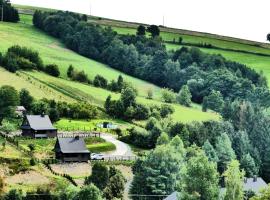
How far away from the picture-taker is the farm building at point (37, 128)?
13900 centimetres

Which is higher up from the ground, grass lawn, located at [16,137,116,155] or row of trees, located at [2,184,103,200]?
row of trees, located at [2,184,103,200]

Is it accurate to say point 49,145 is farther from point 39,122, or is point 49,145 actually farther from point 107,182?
point 107,182

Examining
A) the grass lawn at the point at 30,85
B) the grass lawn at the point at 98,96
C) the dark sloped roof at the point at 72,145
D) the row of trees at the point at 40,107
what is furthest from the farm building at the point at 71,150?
the grass lawn at the point at 98,96

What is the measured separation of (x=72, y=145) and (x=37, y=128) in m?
13.3

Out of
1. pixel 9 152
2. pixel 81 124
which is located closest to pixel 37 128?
pixel 81 124

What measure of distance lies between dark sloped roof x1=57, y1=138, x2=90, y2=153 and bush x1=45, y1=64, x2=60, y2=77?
65.6 metres

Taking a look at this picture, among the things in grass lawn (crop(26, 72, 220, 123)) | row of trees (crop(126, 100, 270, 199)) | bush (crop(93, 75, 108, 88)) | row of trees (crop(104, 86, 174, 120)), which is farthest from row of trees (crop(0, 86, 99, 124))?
bush (crop(93, 75, 108, 88))

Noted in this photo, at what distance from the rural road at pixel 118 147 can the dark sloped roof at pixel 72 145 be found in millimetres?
8220

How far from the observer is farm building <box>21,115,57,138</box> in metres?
139

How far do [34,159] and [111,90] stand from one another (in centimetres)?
7922

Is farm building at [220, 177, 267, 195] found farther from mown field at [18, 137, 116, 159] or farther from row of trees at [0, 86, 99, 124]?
row of trees at [0, 86, 99, 124]

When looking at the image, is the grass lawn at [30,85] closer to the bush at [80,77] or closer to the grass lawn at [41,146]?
the bush at [80,77]

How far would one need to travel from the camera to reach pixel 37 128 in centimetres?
13925

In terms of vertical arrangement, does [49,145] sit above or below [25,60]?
below
